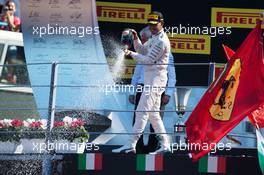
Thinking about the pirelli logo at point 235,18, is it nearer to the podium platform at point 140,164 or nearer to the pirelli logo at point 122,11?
the pirelli logo at point 122,11

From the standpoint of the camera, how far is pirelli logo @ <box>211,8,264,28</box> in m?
11.3

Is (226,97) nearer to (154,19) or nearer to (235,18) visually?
(154,19)

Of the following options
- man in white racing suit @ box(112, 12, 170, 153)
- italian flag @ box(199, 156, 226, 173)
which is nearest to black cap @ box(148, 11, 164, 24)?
man in white racing suit @ box(112, 12, 170, 153)

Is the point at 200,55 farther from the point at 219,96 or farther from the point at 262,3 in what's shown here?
the point at 219,96

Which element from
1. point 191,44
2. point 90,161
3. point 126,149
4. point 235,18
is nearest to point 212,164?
point 90,161

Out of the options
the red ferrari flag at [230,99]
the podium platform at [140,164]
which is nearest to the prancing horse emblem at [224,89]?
the red ferrari flag at [230,99]

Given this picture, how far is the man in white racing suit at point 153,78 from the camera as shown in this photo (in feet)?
33.6

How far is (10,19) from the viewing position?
1266cm

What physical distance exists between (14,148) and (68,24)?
1894 millimetres

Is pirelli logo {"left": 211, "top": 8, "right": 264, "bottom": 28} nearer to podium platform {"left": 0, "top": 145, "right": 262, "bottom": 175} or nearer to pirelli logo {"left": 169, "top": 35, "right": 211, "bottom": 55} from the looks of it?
pirelli logo {"left": 169, "top": 35, "right": 211, "bottom": 55}

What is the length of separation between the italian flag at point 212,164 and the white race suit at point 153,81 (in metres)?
0.95

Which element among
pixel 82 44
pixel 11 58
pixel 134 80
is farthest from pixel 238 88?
pixel 11 58

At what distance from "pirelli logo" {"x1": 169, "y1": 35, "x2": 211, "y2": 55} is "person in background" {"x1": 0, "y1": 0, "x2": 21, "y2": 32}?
7.66 ft

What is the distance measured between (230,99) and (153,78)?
160 centimetres
